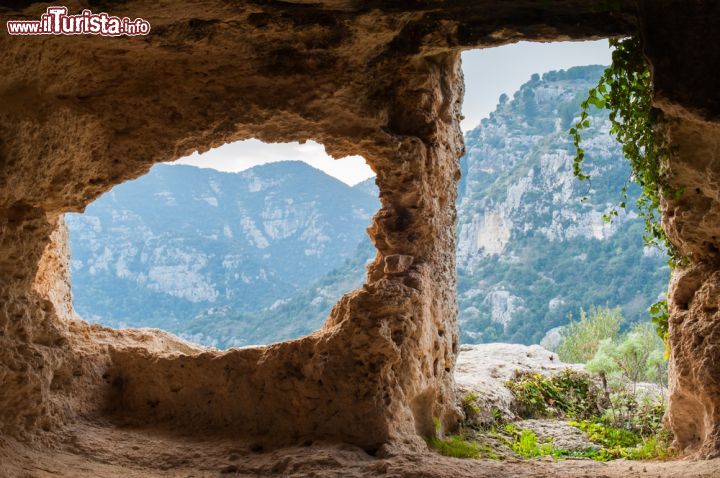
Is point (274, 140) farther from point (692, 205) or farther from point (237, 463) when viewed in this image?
point (692, 205)

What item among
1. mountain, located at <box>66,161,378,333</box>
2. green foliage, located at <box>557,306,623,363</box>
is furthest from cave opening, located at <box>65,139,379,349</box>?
green foliage, located at <box>557,306,623,363</box>

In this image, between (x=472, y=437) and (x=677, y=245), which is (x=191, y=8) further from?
(x=472, y=437)

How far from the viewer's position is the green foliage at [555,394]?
302 inches

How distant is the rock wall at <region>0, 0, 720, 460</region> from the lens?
4.73 meters

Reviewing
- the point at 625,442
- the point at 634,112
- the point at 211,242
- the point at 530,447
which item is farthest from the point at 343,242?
the point at 634,112

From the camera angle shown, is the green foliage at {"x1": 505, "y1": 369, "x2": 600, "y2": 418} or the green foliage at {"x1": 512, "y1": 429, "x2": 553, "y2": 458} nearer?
the green foliage at {"x1": 512, "y1": 429, "x2": 553, "y2": 458}

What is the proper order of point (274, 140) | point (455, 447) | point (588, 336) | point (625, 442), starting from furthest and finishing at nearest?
point (588, 336), point (625, 442), point (274, 140), point (455, 447)

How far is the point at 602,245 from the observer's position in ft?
132

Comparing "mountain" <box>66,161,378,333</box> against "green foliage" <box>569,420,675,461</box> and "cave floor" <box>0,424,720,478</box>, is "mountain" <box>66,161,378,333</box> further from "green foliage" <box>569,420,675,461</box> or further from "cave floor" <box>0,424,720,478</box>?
"cave floor" <box>0,424,720,478</box>

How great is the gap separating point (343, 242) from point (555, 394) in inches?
1928

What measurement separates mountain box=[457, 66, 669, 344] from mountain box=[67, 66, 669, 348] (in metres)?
0.11

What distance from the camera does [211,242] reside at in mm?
57094

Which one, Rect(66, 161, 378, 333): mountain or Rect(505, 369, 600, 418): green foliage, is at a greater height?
Rect(66, 161, 378, 333): mountain

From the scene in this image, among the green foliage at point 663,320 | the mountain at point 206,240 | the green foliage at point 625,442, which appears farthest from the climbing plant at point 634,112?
the mountain at point 206,240
